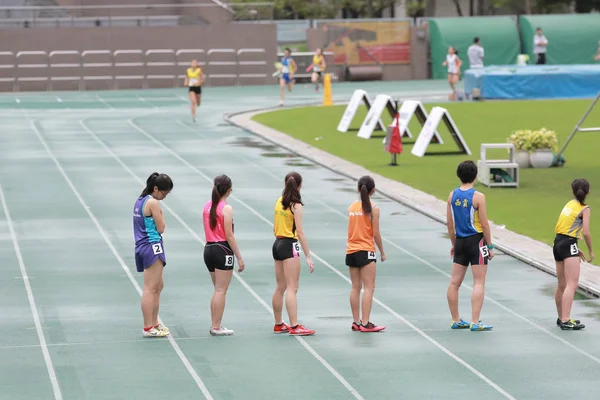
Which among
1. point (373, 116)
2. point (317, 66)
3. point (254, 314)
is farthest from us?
point (317, 66)

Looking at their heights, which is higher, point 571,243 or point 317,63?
point 571,243

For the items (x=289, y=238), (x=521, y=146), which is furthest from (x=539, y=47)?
(x=289, y=238)

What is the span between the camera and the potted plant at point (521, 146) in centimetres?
2727

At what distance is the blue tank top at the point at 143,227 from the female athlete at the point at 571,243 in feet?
13.5

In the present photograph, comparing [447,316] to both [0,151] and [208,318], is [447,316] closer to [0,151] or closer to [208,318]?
[208,318]

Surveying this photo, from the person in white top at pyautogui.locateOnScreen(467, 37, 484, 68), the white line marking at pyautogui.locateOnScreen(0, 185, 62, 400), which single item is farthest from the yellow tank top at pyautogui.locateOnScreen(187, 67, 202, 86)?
the white line marking at pyautogui.locateOnScreen(0, 185, 62, 400)

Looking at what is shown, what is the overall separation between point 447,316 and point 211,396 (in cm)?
406

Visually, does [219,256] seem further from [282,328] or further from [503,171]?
[503,171]

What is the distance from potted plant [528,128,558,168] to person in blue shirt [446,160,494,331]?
15041 millimetres

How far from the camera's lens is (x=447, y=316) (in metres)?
13.7

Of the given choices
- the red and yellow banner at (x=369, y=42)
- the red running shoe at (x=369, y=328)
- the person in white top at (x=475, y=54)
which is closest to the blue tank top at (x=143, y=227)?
the red running shoe at (x=369, y=328)

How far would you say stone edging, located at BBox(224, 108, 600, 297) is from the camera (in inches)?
638

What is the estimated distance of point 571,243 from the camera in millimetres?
12727

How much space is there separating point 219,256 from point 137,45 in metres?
46.6
